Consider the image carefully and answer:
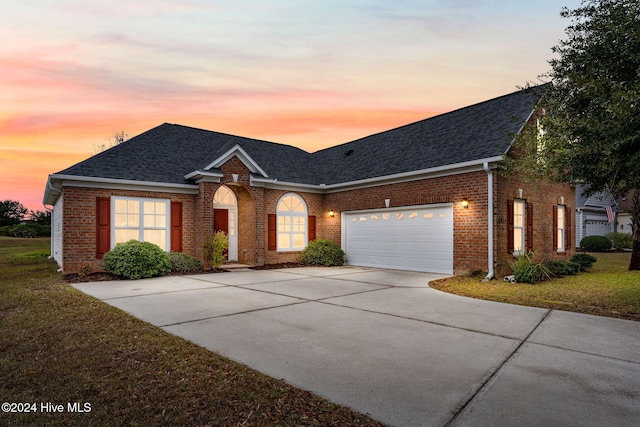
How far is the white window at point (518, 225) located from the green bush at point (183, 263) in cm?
1105

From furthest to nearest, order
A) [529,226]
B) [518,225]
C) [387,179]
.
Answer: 1. [387,179]
2. [529,226]
3. [518,225]

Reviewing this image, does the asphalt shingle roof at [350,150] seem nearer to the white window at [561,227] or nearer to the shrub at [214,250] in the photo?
the shrub at [214,250]

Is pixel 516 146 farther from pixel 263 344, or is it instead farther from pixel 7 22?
pixel 7 22

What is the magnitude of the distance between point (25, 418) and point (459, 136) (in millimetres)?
13552

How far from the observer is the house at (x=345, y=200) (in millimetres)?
11414

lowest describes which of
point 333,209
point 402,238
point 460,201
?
point 402,238

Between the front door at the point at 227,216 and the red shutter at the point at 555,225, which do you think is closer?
the red shutter at the point at 555,225

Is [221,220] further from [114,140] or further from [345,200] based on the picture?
[114,140]

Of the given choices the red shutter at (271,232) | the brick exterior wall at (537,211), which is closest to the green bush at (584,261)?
the brick exterior wall at (537,211)

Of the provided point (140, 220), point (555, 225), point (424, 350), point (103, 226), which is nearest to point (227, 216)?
point (140, 220)

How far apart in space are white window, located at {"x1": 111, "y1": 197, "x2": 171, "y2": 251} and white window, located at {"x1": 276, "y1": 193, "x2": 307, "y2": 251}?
4.62m

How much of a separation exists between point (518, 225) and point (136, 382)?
12.3 meters

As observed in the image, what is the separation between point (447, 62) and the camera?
11781 millimetres

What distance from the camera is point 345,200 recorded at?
15828 mm
